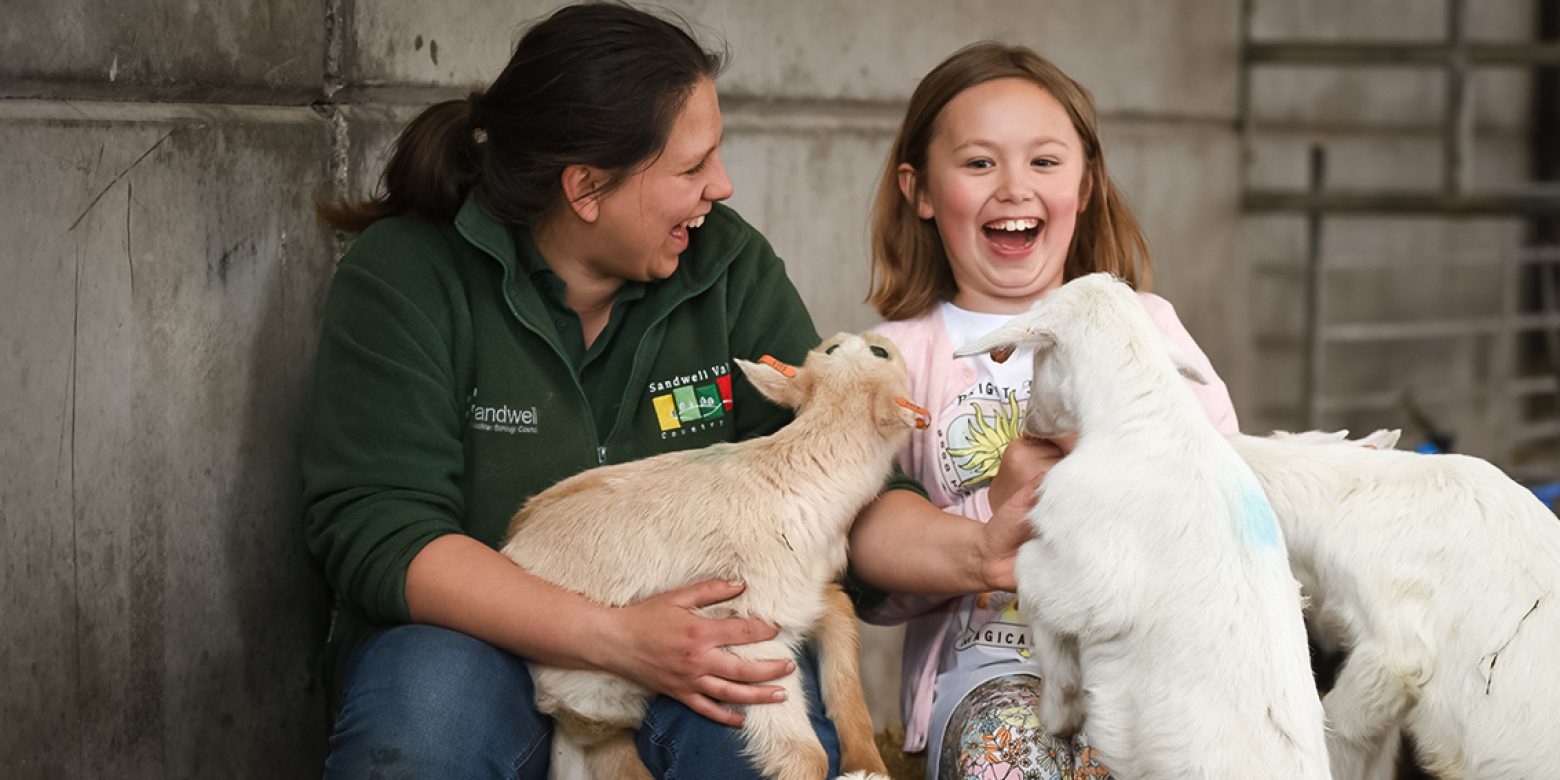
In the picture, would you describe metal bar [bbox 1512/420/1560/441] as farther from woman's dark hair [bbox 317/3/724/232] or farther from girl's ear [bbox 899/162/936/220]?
woman's dark hair [bbox 317/3/724/232]

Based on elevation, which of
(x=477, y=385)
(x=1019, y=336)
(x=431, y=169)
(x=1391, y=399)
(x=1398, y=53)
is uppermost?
(x=1398, y=53)

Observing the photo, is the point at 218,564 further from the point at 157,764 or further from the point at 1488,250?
the point at 1488,250

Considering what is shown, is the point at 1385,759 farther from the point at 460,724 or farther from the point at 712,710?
the point at 460,724

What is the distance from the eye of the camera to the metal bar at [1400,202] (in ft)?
19.4

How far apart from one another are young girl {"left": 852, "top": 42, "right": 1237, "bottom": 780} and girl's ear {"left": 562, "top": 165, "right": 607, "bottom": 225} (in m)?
0.66

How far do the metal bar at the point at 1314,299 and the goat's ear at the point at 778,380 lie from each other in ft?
14.3

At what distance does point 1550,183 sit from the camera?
27.0ft

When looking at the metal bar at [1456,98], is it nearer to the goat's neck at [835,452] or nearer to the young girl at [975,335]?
the young girl at [975,335]

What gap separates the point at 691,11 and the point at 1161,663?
228cm

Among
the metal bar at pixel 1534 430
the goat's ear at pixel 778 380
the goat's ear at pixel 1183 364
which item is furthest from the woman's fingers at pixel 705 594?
the metal bar at pixel 1534 430

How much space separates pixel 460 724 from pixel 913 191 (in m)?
1.44

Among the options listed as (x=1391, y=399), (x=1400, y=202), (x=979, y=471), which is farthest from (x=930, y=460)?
(x=1391, y=399)

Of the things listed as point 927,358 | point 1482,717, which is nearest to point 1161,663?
point 1482,717

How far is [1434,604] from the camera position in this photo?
2355mm
